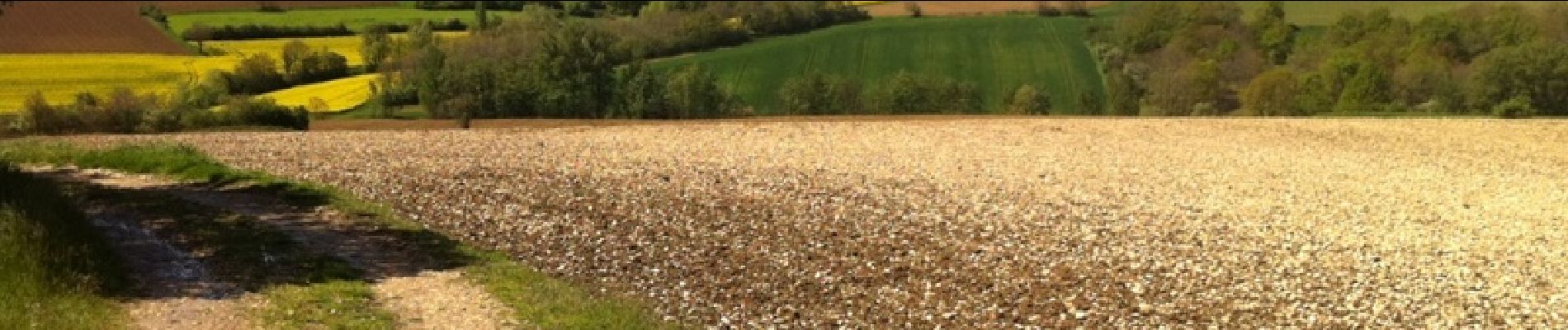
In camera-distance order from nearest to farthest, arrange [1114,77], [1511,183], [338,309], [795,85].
Result: [338,309], [1511,183], [795,85], [1114,77]

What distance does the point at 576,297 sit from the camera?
897 inches

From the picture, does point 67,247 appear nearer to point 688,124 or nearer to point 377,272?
point 377,272

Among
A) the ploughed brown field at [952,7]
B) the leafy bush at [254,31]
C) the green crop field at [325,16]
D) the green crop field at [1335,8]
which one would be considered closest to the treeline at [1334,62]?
the green crop field at [1335,8]

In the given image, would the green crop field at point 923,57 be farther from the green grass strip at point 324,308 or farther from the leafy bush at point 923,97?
the green grass strip at point 324,308

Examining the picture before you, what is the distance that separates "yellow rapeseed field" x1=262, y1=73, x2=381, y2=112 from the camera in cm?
5878

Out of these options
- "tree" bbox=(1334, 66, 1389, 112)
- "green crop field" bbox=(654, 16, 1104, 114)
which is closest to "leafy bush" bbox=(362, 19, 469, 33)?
"green crop field" bbox=(654, 16, 1104, 114)

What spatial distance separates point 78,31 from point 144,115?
11.5 m

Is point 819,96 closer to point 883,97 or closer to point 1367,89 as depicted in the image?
point 883,97

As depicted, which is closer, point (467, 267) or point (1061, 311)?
point (1061, 311)

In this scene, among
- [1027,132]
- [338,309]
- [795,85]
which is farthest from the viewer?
[795,85]

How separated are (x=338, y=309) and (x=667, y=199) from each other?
11039mm

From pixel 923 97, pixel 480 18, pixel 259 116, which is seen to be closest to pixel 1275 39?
pixel 923 97

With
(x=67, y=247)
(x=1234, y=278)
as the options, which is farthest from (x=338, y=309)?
(x=1234, y=278)

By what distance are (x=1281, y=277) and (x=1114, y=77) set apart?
76.2 m
